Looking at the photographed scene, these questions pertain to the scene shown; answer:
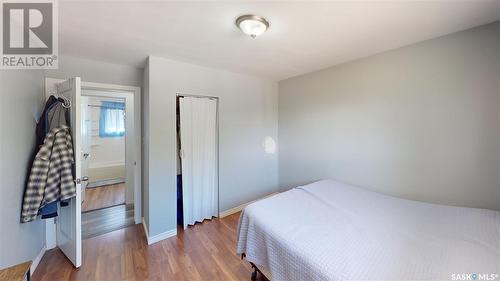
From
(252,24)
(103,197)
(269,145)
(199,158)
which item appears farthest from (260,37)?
(103,197)

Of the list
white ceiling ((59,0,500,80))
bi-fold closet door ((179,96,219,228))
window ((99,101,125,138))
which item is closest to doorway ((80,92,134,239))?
window ((99,101,125,138))

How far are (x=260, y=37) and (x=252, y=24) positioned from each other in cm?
36

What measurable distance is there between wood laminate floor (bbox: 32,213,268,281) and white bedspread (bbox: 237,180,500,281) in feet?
1.56

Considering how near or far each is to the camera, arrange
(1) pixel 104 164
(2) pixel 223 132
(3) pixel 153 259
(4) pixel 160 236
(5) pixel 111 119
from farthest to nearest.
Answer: (5) pixel 111 119
(1) pixel 104 164
(2) pixel 223 132
(4) pixel 160 236
(3) pixel 153 259

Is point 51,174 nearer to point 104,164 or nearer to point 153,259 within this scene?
point 153,259

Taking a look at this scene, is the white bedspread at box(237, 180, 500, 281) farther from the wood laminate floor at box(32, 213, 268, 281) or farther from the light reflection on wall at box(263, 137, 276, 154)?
the light reflection on wall at box(263, 137, 276, 154)

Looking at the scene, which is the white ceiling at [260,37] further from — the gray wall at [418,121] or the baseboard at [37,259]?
the baseboard at [37,259]

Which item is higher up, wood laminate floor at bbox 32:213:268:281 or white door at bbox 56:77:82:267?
white door at bbox 56:77:82:267

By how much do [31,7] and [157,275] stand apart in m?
2.42

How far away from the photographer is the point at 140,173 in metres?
2.91

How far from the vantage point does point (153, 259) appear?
2121 millimetres

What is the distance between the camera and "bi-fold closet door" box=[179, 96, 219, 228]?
2.74 metres

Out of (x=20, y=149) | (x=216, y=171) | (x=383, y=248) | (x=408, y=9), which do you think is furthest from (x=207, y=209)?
(x=408, y=9)

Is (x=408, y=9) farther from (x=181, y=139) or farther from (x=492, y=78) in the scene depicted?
(x=181, y=139)
